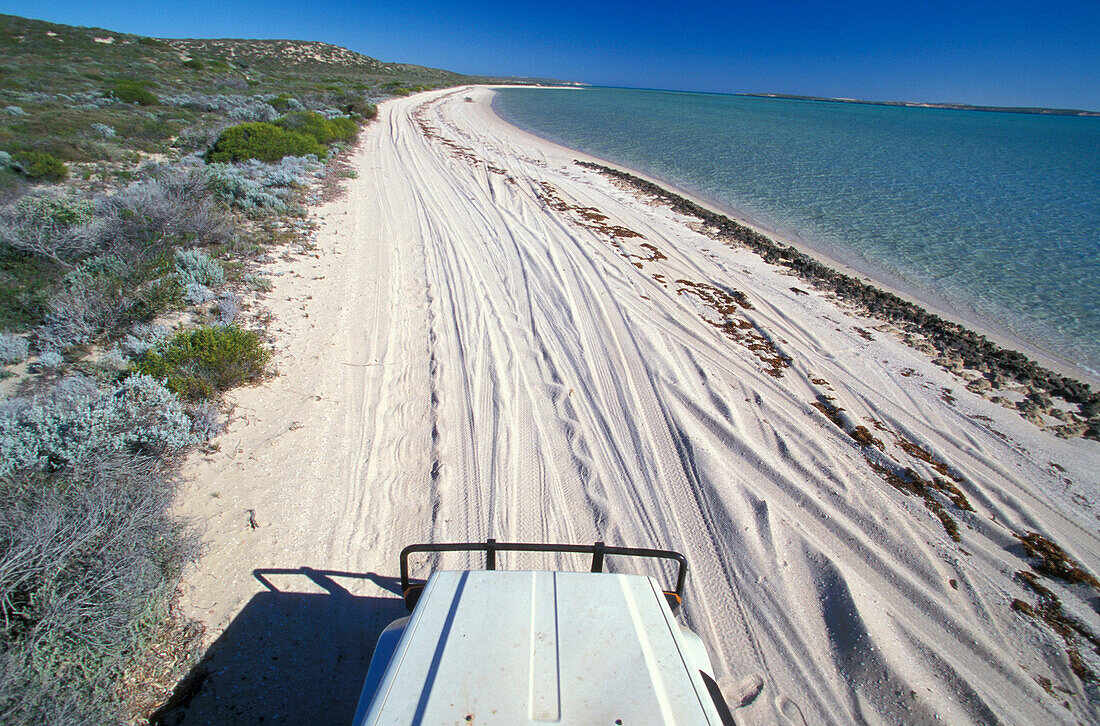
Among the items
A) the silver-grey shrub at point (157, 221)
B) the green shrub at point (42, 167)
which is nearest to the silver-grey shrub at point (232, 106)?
the green shrub at point (42, 167)

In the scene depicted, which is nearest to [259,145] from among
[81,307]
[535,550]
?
[81,307]

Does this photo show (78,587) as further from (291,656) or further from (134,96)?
(134,96)

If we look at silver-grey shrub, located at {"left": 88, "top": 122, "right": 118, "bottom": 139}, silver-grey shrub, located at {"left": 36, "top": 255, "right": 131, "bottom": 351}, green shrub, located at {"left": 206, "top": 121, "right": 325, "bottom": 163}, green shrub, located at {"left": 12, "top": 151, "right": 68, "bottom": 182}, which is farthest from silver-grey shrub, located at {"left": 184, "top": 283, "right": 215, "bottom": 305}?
silver-grey shrub, located at {"left": 88, "top": 122, "right": 118, "bottom": 139}

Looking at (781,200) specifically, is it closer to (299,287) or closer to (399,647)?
(299,287)

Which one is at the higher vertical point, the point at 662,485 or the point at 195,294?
the point at 195,294

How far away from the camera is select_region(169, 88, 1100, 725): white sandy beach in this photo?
299 centimetres

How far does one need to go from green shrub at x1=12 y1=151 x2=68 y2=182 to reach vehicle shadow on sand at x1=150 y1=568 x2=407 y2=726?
517 inches

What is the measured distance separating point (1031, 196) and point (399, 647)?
29.4 meters

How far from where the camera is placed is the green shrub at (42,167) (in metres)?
10.0

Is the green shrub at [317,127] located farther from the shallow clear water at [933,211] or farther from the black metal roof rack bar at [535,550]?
the black metal roof rack bar at [535,550]

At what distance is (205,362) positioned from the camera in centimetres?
476

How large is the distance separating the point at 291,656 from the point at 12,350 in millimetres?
4930

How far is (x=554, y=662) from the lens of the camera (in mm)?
1726

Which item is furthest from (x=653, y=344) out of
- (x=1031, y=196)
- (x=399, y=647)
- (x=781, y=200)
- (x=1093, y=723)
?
(x=1031, y=196)
